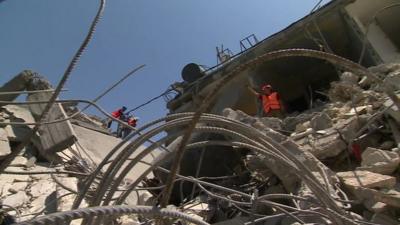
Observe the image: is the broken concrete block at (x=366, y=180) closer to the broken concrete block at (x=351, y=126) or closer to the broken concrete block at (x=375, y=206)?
the broken concrete block at (x=375, y=206)

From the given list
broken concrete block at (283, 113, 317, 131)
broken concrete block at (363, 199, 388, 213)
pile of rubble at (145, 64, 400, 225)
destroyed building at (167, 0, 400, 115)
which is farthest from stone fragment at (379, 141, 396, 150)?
destroyed building at (167, 0, 400, 115)

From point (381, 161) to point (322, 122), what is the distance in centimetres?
170

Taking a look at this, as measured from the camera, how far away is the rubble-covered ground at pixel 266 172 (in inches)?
106

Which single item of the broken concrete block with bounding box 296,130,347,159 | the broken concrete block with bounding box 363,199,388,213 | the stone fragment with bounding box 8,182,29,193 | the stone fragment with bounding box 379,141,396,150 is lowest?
the stone fragment with bounding box 379,141,396,150

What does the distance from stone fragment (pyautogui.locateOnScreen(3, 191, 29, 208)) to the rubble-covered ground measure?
0.01 m

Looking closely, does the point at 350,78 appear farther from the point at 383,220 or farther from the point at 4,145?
the point at 4,145

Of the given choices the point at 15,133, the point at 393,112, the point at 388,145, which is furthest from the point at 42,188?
the point at 393,112

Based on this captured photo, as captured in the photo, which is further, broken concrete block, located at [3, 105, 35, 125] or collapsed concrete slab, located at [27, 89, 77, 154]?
broken concrete block, located at [3, 105, 35, 125]

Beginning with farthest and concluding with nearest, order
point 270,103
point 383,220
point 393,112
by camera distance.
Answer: point 270,103 → point 393,112 → point 383,220

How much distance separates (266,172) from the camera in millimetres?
4918

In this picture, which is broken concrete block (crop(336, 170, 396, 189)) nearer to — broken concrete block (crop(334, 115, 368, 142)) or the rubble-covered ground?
the rubble-covered ground

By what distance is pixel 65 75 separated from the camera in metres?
2.12

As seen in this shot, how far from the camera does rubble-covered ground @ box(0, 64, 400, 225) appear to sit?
2.70m

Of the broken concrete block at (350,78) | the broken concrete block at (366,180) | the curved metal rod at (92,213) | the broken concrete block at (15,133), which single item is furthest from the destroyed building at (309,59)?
the curved metal rod at (92,213)
